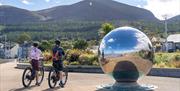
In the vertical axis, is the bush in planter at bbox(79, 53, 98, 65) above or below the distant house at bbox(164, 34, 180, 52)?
below

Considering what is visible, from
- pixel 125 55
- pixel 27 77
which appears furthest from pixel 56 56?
pixel 125 55

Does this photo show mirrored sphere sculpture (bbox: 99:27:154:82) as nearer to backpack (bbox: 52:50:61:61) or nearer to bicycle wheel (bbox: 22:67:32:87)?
backpack (bbox: 52:50:61:61)

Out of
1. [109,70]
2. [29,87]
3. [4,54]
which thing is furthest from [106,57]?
[4,54]

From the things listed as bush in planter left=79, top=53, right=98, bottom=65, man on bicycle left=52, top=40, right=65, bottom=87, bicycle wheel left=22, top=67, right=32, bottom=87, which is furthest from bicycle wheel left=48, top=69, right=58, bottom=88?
bush in planter left=79, top=53, right=98, bottom=65

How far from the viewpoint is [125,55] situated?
45.2 feet

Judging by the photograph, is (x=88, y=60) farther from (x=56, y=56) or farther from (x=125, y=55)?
(x=125, y=55)

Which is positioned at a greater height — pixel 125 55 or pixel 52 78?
pixel 125 55

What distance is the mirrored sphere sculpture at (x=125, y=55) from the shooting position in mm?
13859

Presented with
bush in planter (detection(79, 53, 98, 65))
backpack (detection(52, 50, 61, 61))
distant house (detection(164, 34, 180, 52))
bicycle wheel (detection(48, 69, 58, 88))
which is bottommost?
bicycle wheel (detection(48, 69, 58, 88))

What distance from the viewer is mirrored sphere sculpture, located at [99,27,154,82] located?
13.9 m

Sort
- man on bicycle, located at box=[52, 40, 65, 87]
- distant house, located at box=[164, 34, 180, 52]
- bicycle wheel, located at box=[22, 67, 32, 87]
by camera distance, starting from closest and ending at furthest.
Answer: man on bicycle, located at box=[52, 40, 65, 87] < bicycle wheel, located at box=[22, 67, 32, 87] < distant house, located at box=[164, 34, 180, 52]

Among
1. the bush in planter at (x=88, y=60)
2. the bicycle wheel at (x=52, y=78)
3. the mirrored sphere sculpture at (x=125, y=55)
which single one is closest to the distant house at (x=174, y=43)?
the bush in planter at (x=88, y=60)

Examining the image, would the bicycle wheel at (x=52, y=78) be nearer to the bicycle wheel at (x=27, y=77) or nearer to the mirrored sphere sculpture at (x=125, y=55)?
the bicycle wheel at (x=27, y=77)

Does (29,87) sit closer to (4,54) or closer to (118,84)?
(118,84)
